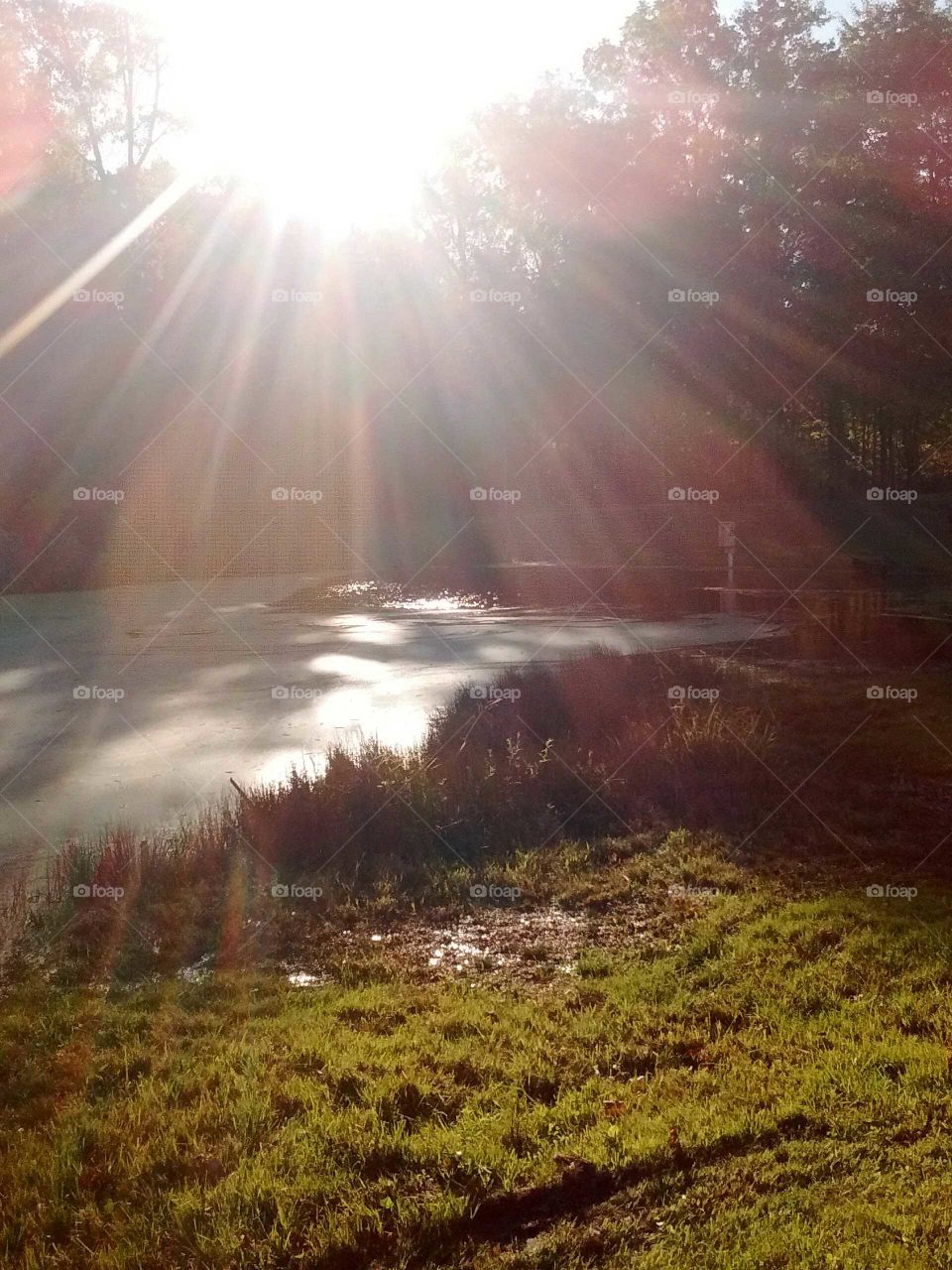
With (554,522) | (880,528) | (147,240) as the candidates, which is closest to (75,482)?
(147,240)

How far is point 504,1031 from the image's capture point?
16.7 ft

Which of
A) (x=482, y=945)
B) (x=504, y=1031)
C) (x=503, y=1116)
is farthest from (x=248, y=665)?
(x=503, y=1116)

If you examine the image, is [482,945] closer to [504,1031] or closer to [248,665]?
[504,1031]

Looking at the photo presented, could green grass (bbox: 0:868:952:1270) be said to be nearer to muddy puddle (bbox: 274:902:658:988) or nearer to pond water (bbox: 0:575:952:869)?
muddy puddle (bbox: 274:902:658:988)

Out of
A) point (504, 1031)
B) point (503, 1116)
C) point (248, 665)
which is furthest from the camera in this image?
point (248, 665)

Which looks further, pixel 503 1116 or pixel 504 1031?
pixel 504 1031

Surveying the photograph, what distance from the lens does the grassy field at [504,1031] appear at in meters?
3.68

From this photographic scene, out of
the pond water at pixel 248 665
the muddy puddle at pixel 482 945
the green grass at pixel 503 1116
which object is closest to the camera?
the green grass at pixel 503 1116

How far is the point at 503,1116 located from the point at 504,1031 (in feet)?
2.59

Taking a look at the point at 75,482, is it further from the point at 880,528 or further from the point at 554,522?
the point at 880,528

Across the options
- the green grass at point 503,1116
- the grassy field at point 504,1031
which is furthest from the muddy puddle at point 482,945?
the green grass at point 503,1116

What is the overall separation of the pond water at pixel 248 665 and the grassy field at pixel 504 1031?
250cm

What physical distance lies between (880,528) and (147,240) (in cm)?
2203

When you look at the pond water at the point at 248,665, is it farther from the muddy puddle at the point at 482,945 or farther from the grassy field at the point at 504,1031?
the muddy puddle at the point at 482,945
